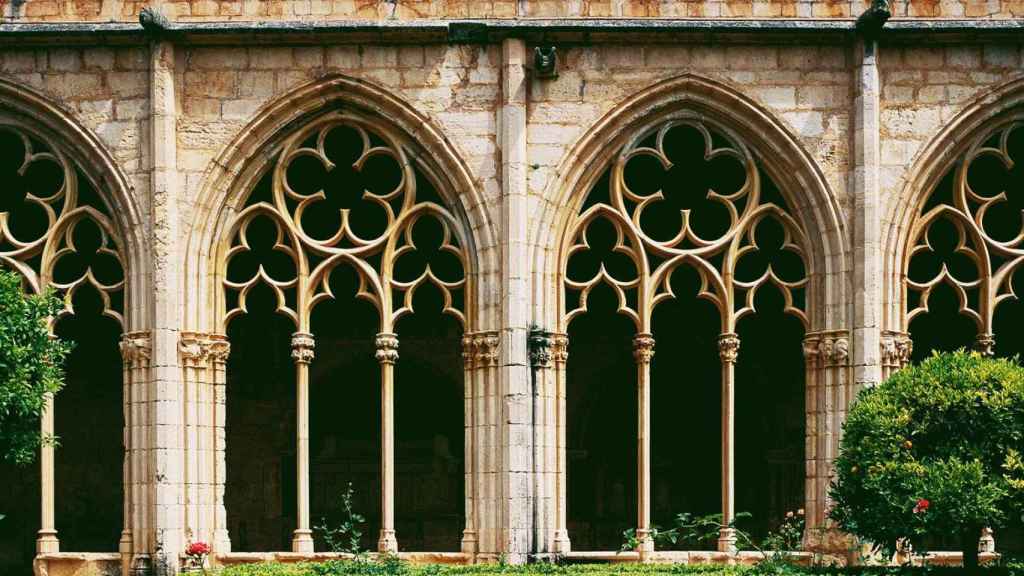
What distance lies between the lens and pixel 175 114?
14.8 m

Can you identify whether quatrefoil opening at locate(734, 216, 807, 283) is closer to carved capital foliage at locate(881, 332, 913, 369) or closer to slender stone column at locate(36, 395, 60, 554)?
carved capital foliage at locate(881, 332, 913, 369)

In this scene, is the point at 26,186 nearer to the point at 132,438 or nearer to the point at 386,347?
the point at 132,438

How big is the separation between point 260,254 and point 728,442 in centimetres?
609

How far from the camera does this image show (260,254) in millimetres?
17688

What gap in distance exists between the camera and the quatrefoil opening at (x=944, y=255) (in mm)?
15070

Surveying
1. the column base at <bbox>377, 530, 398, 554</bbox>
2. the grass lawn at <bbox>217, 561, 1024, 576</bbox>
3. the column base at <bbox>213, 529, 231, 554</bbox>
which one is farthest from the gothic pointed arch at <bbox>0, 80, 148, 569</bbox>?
the column base at <bbox>377, 530, 398, 554</bbox>

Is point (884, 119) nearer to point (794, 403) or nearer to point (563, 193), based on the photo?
point (563, 193)

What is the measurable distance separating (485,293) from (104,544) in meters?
8.29

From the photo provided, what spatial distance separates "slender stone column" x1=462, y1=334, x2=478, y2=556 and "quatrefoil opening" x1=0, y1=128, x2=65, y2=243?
4340 mm

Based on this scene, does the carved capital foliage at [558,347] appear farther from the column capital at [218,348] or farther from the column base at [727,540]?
the column capital at [218,348]

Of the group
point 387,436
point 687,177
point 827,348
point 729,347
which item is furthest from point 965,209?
point 387,436

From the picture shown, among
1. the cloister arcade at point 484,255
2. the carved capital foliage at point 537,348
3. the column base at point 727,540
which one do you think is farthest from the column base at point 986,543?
the carved capital foliage at point 537,348

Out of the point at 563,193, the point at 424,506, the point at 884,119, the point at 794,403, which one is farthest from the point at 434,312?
the point at 884,119

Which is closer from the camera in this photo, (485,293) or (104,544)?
(485,293)
